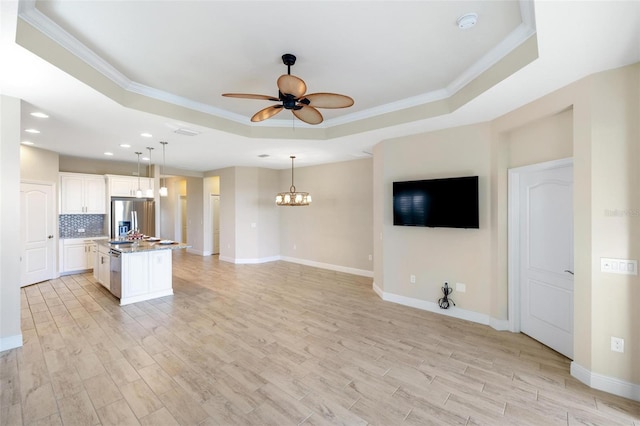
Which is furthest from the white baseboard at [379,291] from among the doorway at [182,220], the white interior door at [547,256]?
the doorway at [182,220]

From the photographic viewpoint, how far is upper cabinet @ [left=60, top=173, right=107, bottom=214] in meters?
6.25

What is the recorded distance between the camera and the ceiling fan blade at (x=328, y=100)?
8.41 feet

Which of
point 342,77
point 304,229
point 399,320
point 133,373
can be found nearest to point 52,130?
point 133,373

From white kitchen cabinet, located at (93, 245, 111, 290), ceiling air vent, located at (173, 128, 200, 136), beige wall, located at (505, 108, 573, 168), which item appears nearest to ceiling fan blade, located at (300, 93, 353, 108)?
beige wall, located at (505, 108, 573, 168)

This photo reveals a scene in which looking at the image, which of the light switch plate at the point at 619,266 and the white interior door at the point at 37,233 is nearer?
the light switch plate at the point at 619,266

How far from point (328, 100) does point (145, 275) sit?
4.27 m

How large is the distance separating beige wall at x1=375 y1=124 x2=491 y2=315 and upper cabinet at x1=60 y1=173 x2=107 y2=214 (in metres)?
6.70

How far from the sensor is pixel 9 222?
304 cm

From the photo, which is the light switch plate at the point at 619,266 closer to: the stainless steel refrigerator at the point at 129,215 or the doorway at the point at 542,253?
the doorway at the point at 542,253

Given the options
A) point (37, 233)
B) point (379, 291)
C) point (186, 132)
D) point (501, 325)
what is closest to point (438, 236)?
point (501, 325)

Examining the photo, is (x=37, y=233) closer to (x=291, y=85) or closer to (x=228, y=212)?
(x=228, y=212)

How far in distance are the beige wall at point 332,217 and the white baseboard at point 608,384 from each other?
160 inches

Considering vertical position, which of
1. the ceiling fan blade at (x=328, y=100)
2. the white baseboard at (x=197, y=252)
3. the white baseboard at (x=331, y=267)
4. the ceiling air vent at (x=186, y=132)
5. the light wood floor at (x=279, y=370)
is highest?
the ceiling air vent at (x=186, y=132)

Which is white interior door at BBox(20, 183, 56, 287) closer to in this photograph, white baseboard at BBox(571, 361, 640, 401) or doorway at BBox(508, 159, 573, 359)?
doorway at BBox(508, 159, 573, 359)
